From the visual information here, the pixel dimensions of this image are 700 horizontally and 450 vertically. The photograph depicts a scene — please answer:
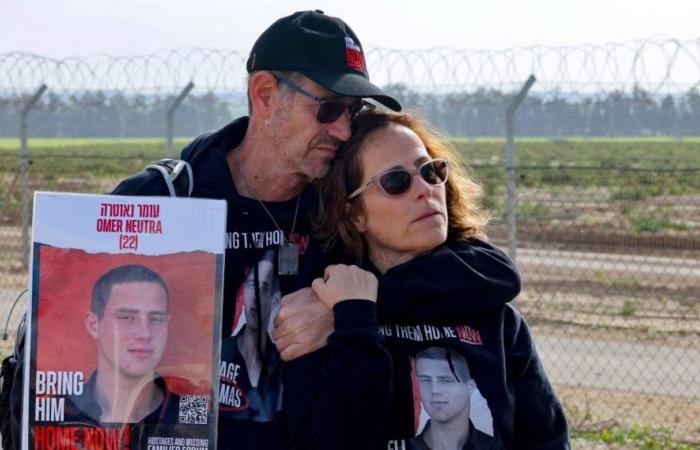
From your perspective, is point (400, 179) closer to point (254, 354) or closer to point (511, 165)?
point (254, 354)

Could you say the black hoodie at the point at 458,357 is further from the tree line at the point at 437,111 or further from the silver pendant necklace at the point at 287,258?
the tree line at the point at 437,111

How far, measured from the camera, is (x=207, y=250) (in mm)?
2402

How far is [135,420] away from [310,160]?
2.56 feet

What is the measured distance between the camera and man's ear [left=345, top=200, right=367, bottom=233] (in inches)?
105

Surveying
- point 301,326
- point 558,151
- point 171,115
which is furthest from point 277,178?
point 558,151

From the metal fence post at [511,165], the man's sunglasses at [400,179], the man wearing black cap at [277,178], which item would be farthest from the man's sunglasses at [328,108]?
Result: the metal fence post at [511,165]

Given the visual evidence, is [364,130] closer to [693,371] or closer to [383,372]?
[383,372]

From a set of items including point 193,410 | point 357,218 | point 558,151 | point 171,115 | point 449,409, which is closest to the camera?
point 193,410

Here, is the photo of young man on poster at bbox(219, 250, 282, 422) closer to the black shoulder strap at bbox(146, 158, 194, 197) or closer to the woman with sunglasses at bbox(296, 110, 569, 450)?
the woman with sunglasses at bbox(296, 110, 569, 450)

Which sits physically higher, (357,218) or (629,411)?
(357,218)

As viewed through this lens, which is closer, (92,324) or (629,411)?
(92,324)

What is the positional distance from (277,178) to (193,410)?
0.69 m

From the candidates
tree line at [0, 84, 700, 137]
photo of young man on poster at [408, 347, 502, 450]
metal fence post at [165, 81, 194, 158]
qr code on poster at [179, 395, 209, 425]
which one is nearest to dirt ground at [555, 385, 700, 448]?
tree line at [0, 84, 700, 137]

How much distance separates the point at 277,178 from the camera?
109 inches
